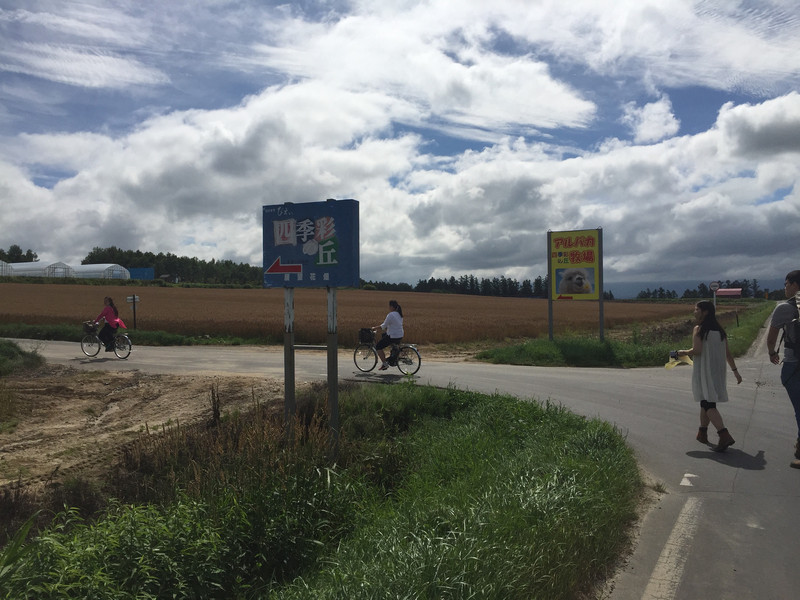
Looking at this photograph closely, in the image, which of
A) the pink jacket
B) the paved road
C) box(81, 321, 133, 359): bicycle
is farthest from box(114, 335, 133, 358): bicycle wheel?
the paved road

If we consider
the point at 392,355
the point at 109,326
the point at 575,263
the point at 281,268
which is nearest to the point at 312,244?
the point at 281,268

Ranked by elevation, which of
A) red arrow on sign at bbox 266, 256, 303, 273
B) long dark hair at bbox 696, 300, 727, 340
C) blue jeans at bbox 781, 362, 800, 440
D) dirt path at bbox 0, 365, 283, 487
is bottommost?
dirt path at bbox 0, 365, 283, 487

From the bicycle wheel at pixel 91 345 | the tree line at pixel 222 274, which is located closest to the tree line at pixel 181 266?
the tree line at pixel 222 274

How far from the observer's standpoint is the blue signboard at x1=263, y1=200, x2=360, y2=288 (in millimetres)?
7441

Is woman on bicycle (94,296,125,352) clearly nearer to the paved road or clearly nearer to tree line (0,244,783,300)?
the paved road

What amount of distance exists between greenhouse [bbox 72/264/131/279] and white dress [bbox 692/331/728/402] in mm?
108238

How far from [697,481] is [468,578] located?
13.1ft

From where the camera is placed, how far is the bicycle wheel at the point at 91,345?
19.3 m

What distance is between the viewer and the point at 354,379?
14.0m

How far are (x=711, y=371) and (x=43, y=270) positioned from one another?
113m

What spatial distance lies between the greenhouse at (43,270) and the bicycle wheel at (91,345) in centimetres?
9347

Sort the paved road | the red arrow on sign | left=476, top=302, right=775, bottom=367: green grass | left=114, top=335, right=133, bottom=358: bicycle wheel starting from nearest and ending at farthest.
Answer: the paved road < the red arrow on sign < left=476, top=302, right=775, bottom=367: green grass < left=114, top=335, right=133, bottom=358: bicycle wheel

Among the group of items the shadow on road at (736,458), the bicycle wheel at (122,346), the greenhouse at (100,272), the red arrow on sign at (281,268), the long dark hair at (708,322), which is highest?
the greenhouse at (100,272)

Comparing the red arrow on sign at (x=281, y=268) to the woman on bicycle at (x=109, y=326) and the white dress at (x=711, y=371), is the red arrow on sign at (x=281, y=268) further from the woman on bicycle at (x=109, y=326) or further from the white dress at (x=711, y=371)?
the woman on bicycle at (x=109, y=326)
